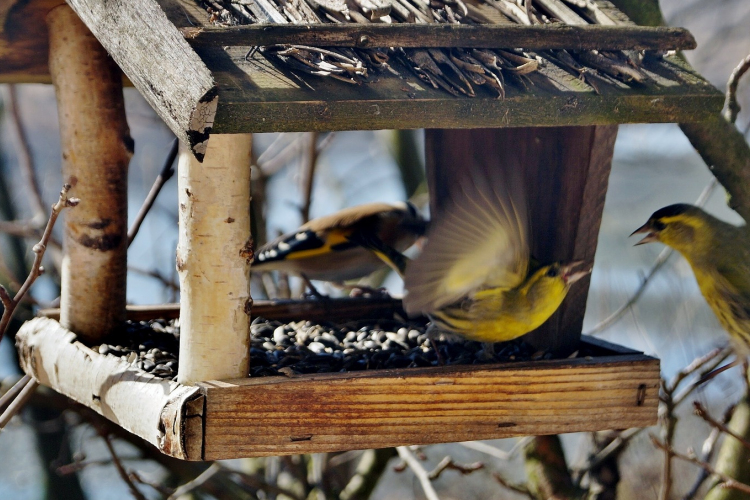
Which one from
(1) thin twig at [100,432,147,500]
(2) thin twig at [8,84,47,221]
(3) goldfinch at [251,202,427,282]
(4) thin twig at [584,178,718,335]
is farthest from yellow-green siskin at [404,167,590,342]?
(2) thin twig at [8,84,47,221]

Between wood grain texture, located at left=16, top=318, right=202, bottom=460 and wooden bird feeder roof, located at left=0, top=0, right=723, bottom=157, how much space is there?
0.56 meters

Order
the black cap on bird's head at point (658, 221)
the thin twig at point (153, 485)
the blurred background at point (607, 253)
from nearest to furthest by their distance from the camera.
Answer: the black cap on bird's head at point (658, 221), the thin twig at point (153, 485), the blurred background at point (607, 253)

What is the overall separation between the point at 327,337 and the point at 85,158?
76 cm

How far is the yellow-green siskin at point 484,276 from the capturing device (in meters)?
1.99

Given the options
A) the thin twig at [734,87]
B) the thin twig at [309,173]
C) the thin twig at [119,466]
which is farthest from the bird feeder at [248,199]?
the thin twig at [309,173]

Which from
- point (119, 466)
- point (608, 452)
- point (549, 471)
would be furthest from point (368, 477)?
point (119, 466)

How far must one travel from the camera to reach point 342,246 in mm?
2832

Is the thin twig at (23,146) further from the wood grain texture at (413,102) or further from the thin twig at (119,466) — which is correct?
the wood grain texture at (413,102)

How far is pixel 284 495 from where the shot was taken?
288 cm

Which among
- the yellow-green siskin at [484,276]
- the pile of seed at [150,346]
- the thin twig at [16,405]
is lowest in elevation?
the thin twig at [16,405]

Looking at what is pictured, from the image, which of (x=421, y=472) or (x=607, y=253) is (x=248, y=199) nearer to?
(x=421, y=472)

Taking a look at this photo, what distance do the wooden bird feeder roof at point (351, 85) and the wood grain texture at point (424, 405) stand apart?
0.53m

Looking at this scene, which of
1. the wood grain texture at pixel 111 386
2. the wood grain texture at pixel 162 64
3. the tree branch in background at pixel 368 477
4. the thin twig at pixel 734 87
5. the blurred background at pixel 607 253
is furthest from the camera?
the tree branch in background at pixel 368 477

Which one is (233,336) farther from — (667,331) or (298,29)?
(667,331)
